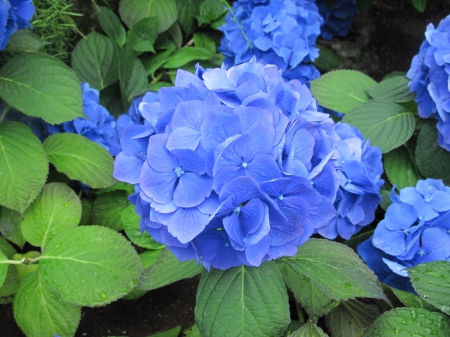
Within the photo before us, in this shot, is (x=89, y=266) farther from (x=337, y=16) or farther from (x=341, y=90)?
(x=337, y=16)

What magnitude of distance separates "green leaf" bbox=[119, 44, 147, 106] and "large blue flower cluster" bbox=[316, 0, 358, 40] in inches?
47.0

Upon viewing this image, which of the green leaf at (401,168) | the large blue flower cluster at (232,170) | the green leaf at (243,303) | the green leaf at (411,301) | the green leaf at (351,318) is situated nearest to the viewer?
the large blue flower cluster at (232,170)

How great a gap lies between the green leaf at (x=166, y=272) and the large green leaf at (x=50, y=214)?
0.43 m

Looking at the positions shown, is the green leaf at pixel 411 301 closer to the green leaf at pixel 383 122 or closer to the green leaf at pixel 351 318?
the green leaf at pixel 351 318

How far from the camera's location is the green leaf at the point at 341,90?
182 cm

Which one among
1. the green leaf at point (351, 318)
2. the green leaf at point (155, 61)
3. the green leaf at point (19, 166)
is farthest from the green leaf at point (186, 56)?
the green leaf at point (351, 318)

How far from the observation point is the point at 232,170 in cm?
82

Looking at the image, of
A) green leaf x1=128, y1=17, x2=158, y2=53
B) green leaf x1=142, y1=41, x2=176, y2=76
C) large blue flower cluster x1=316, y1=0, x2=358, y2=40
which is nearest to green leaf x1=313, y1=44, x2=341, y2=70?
large blue flower cluster x1=316, y1=0, x2=358, y2=40

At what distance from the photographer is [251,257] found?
34.1 inches

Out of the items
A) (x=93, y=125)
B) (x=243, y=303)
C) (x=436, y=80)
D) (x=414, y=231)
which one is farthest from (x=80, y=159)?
(x=436, y=80)

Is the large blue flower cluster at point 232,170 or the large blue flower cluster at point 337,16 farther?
the large blue flower cluster at point 337,16

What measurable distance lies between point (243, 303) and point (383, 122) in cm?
100

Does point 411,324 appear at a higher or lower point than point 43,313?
higher

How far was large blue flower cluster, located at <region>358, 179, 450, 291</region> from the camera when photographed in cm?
134
